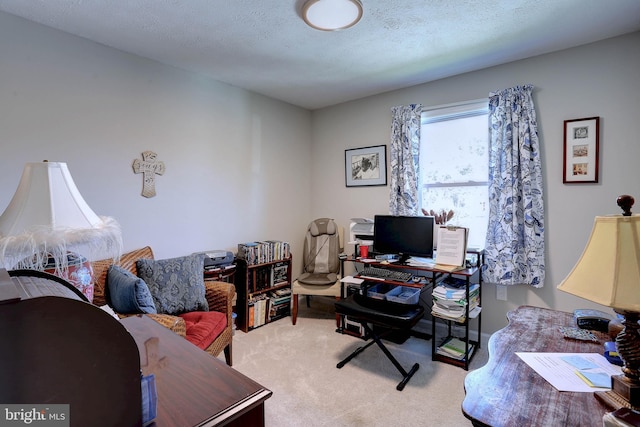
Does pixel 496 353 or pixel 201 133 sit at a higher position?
pixel 201 133

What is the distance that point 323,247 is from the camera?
3863 millimetres

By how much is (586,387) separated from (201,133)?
3.25 meters

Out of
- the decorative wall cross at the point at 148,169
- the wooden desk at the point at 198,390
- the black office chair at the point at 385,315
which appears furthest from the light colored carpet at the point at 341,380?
the decorative wall cross at the point at 148,169

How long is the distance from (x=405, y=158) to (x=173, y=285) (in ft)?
8.27

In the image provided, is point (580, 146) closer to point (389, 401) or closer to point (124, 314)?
point (389, 401)

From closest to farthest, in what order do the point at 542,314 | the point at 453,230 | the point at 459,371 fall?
1. the point at 542,314
2. the point at 459,371
3. the point at 453,230

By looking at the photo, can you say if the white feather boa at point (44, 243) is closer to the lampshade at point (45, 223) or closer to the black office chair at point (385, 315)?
the lampshade at point (45, 223)

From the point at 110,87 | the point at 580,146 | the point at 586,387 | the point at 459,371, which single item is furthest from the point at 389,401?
the point at 110,87

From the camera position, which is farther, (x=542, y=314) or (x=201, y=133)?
(x=201, y=133)

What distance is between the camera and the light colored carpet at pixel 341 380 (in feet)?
6.29

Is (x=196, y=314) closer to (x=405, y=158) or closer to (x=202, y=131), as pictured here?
(x=202, y=131)

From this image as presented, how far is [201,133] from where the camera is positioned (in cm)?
312

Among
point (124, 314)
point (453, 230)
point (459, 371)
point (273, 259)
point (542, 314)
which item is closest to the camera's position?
point (542, 314)

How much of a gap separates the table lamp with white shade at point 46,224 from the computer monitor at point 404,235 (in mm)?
2369
